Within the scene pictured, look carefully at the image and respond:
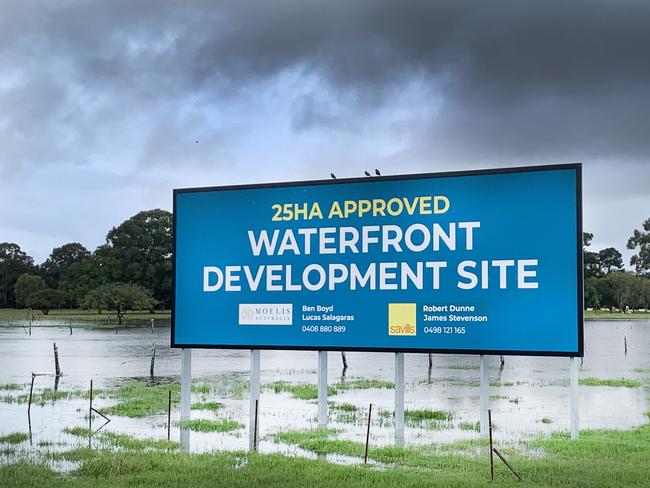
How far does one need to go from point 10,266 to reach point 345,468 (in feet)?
483

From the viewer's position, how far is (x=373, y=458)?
56.6 feet

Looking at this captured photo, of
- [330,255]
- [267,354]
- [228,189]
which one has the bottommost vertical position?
[267,354]

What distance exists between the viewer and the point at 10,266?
153000 millimetres

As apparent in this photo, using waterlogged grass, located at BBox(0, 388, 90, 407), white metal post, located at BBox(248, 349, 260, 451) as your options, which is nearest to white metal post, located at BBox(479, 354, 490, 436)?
white metal post, located at BBox(248, 349, 260, 451)

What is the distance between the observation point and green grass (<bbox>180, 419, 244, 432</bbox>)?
71.0 feet

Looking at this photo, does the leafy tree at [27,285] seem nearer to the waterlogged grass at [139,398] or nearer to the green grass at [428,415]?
the waterlogged grass at [139,398]

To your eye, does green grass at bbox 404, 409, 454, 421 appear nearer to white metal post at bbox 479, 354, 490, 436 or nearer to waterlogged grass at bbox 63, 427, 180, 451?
white metal post at bbox 479, 354, 490, 436

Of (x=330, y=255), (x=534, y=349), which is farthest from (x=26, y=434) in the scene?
(x=534, y=349)

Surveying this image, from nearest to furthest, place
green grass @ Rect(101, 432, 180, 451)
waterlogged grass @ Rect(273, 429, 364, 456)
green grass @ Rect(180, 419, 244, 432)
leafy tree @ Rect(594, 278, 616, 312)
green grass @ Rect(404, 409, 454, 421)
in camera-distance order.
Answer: waterlogged grass @ Rect(273, 429, 364, 456), green grass @ Rect(101, 432, 180, 451), green grass @ Rect(180, 419, 244, 432), green grass @ Rect(404, 409, 454, 421), leafy tree @ Rect(594, 278, 616, 312)

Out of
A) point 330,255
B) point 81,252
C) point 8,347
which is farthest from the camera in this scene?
point 81,252

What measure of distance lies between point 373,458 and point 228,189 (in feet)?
24.5

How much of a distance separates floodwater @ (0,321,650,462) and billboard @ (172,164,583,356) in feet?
8.48

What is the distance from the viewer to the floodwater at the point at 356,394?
21.7 m

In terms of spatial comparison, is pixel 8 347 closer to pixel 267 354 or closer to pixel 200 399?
pixel 267 354
